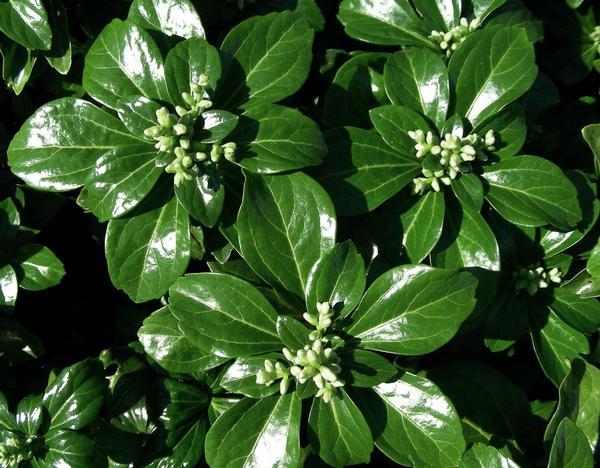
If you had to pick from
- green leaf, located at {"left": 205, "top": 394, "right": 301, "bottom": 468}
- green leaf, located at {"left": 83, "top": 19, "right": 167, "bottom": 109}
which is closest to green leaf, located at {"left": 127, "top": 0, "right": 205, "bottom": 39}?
green leaf, located at {"left": 83, "top": 19, "right": 167, "bottom": 109}

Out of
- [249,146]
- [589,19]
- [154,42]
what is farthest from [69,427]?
[589,19]

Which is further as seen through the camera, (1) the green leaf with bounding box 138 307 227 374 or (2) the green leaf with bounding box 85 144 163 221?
(1) the green leaf with bounding box 138 307 227 374

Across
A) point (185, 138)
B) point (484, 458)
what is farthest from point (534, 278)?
point (185, 138)

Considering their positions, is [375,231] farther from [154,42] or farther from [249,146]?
[154,42]

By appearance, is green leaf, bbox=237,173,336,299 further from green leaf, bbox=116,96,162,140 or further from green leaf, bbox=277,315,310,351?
green leaf, bbox=116,96,162,140

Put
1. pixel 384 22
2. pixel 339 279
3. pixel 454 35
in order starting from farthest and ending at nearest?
pixel 384 22 → pixel 454 35 → pixel 339 279

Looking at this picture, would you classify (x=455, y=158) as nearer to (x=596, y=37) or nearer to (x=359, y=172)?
(x=359, y=172)
